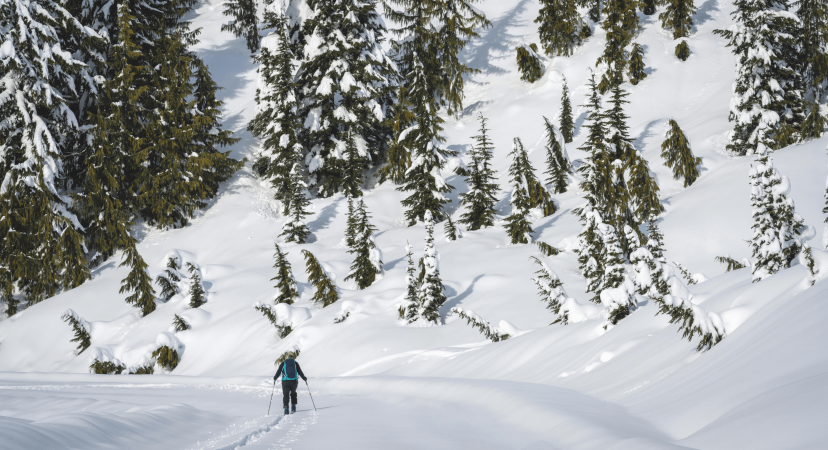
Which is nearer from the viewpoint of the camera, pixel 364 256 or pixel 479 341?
pixel 479 341

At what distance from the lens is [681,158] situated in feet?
70.4

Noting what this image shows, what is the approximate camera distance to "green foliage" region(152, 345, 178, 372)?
18.5 metres

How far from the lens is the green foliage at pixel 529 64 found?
38.1m

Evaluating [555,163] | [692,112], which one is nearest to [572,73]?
[692,112]

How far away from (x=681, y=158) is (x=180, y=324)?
22.6m

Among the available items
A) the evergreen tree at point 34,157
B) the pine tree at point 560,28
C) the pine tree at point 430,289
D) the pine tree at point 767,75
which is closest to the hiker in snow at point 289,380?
the pine tree at point 430,289

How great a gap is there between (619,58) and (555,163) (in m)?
13.3

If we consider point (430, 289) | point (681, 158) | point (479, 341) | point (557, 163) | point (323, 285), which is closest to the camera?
point (479, 341)

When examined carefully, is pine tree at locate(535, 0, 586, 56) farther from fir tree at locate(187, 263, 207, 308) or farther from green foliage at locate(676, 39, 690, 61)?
fir tree at locate(187, 263, 207, 308)

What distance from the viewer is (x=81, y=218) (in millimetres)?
27375

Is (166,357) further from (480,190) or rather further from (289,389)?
(480,190)

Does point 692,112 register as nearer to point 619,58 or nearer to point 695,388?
point 619,58

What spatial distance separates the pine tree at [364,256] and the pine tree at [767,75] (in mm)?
16552

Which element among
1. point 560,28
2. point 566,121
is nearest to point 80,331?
point 566,121
